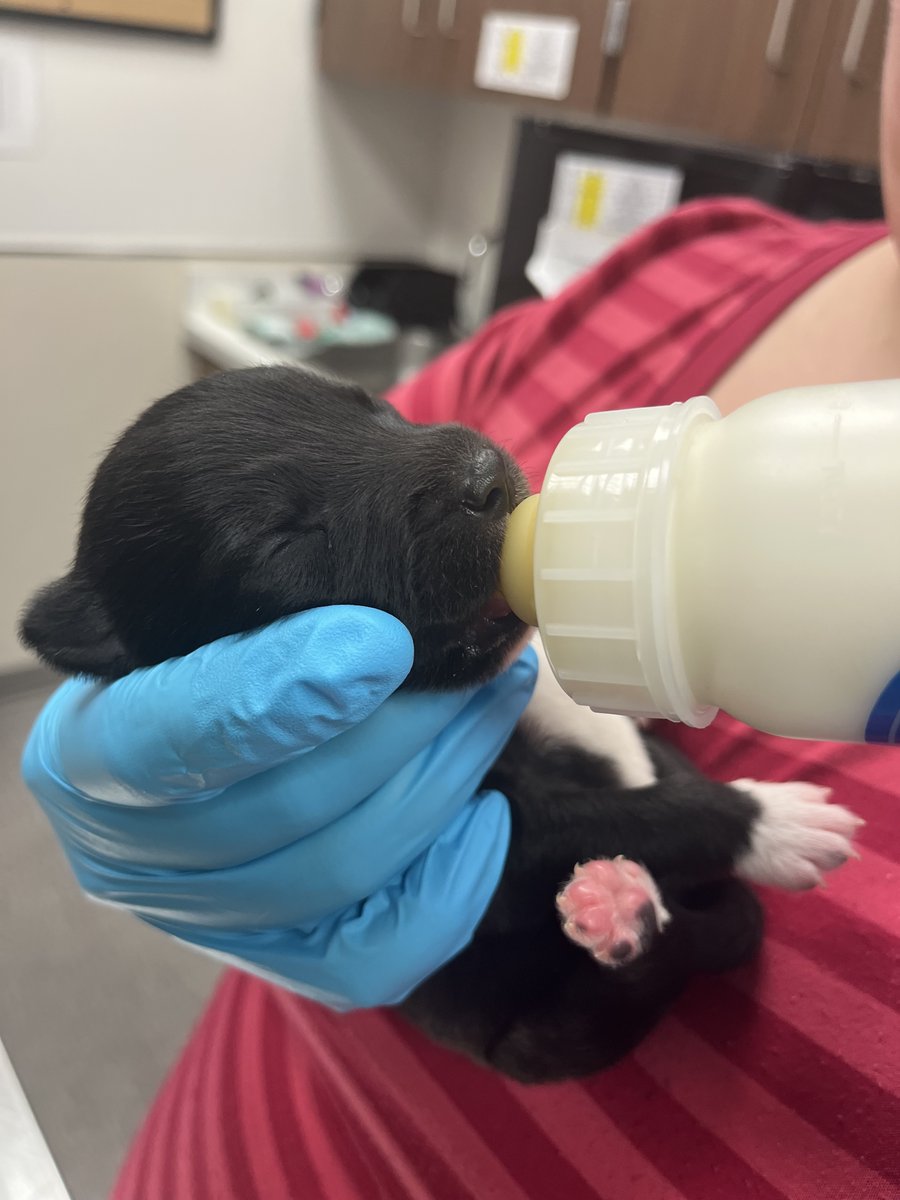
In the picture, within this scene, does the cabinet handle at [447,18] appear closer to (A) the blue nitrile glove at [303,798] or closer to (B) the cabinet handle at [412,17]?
(B) the cabinet handle at [412,17]

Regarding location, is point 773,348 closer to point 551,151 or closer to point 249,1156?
point 249,1156

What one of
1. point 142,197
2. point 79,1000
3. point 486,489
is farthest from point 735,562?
point 142,197

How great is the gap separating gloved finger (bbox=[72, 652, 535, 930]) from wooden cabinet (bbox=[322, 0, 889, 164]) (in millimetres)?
1149

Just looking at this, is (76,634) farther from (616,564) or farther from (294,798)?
(616,564)

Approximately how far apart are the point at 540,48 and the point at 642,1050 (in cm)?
175

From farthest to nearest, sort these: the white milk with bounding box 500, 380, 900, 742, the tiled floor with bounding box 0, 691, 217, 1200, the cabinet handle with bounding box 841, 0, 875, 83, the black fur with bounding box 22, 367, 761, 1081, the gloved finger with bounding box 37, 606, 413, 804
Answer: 1. the tiled floor with bounding box 0, 691, 217, 1200
2. the cabinet handle with bounding box 841, 0, 875, 83
3. the black fur with bounding box 22, 367, 761, 1081
4. the gloved finger with bounding box 37, 606, 413, 804
5. the white milk with bounding box 500, 380, 900, 742

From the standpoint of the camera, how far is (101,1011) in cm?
165

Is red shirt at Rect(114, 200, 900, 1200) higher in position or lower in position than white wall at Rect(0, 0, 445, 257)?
lower

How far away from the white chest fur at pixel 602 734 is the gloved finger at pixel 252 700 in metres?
0.29

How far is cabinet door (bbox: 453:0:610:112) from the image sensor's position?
1640mm

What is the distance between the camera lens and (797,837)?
631 mm

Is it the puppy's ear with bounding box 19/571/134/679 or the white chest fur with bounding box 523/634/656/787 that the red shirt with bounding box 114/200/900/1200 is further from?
the puppy's ear with bounding box 19/571/134/679

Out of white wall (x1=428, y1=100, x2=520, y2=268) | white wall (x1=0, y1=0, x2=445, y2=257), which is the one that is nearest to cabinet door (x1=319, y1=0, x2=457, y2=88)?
white wall (x1=0, y1=0, x2=445, y2=257)

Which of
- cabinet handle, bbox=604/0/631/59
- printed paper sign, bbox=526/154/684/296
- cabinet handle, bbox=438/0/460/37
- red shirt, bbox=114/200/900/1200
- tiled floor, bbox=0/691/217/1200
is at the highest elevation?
cabinet handle, bbox=438/0/460/37
